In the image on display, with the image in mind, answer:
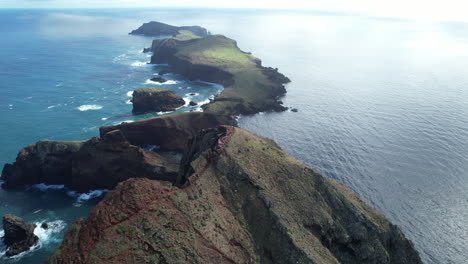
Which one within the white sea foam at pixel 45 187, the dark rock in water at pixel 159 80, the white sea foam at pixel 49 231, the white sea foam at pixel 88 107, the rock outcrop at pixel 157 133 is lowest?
the white sea foam at pixel 45 187

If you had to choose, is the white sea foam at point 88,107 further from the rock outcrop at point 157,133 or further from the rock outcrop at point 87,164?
the rock outcrop at point 87,164

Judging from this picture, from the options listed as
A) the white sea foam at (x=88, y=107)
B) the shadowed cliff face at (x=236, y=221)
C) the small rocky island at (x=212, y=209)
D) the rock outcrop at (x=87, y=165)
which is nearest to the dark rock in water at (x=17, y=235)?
the rock outcrop at (x=87, y=165)

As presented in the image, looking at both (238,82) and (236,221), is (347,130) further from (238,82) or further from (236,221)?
(236,221)

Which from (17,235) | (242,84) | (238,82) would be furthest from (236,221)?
(238,82)

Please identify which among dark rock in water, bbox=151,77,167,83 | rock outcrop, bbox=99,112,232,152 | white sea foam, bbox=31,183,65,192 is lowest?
white sea foam, bbox=31,183,65,192

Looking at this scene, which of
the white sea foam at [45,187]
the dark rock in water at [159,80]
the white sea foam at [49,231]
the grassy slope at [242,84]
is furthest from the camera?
the dark rock in water at [159,80]

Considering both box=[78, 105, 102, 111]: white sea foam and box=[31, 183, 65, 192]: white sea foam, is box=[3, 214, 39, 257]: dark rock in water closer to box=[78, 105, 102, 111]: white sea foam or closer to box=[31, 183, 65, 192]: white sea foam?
box=[31, 183, 65, 192]: white sea foam

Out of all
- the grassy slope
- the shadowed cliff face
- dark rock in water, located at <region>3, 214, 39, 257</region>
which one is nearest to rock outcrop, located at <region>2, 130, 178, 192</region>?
dark rock in water, located at <region>3, 214, 39, 257</region>
